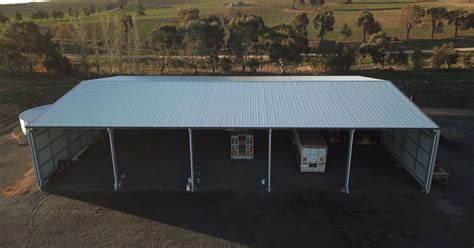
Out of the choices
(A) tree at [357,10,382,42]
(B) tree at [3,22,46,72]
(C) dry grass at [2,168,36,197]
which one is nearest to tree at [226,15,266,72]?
(B) tree at [3,22,46,72]

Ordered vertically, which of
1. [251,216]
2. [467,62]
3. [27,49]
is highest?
[27,49]

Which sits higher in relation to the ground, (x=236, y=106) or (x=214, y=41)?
(x=214, y=41)

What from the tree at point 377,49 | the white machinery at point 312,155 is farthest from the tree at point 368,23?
the white machinery at point 312,155

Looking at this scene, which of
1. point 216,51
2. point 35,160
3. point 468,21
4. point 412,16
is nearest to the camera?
point 35,160

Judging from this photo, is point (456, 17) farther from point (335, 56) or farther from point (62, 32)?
point (62, 32)

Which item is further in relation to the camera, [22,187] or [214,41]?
[214,41]

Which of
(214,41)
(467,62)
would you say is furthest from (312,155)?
(467,62)
